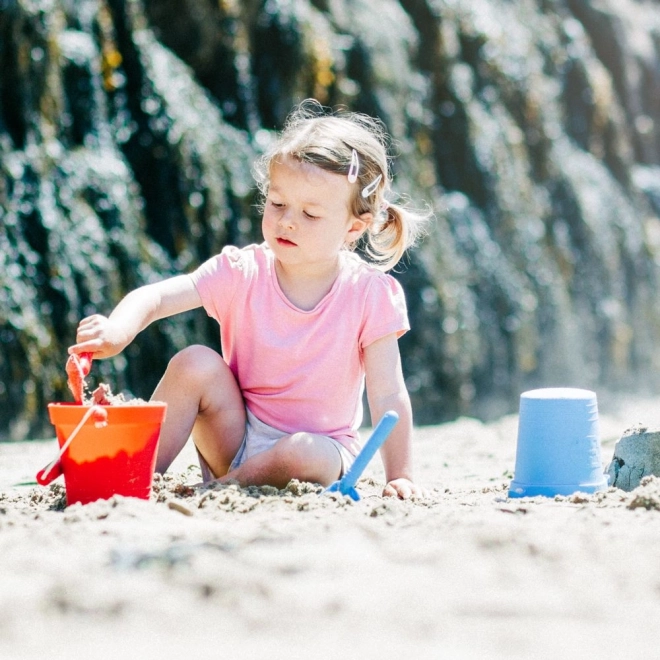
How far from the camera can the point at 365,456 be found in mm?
2619

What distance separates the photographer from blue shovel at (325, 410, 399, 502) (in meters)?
2.62

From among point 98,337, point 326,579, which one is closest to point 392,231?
point 98,337

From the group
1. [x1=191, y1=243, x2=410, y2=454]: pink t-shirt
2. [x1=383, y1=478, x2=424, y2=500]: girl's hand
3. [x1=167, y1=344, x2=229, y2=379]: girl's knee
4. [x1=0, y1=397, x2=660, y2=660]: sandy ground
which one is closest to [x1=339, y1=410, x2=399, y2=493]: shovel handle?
[x1=0, y1=397, x2=660, y2=660]: sandy ground

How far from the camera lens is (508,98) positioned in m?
9.40

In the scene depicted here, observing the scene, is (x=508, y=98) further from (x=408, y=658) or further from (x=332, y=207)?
(x=408, y=658)

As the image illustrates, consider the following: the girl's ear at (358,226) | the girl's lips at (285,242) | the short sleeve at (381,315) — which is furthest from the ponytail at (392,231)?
the girl's lips at (285,242)

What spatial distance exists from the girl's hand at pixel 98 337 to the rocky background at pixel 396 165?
9.21 ft

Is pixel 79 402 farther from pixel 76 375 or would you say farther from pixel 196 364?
pixel 196 364

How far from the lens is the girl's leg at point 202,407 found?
2898 mm

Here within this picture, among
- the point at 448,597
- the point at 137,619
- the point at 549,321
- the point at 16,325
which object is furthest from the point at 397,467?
the point at 549,321

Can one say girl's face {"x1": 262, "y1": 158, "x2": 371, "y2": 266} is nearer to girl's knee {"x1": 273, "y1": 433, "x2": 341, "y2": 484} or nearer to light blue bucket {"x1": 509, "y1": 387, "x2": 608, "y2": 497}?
girl's knee {"x1": 273, "y1": 433, "x2": 341, "y2": 484}

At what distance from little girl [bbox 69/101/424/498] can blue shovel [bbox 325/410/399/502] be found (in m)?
0.21

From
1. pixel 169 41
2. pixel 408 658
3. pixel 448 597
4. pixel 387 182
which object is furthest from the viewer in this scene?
pixel 169 41

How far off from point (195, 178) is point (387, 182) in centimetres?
295
